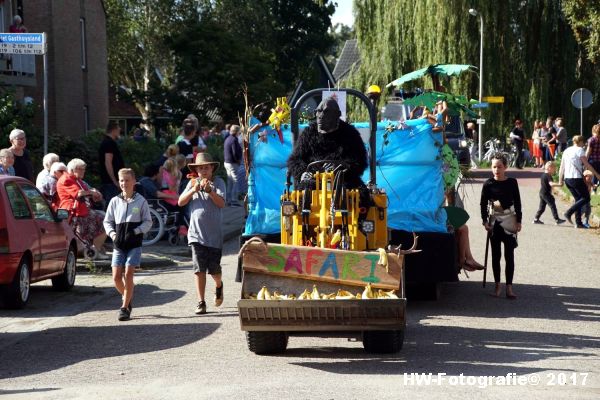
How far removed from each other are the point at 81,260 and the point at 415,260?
648cm

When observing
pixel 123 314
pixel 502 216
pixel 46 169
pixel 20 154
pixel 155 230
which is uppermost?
pixel 20 154

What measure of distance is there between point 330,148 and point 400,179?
7.84ft

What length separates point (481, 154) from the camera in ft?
137

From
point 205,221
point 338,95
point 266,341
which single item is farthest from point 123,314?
point 338,95

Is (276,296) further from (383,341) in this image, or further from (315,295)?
(383,341)

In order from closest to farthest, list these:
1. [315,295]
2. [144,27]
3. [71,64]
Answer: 1. [315,295]
2. [71,64]
3. [144,27]

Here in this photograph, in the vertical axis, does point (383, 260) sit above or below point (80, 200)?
below

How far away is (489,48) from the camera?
129 ft

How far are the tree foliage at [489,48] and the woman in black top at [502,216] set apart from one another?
2665cm

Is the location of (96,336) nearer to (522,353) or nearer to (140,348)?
(140,348)

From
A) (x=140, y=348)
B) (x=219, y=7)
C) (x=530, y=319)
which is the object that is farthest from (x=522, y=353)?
(x=219, y=7)

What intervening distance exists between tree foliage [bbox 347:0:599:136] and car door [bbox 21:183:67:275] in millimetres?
26991

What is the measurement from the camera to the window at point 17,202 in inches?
482

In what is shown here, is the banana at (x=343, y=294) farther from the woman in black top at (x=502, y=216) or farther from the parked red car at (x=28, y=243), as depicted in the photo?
the parked red car at (x=28, y=243)
